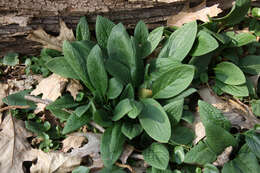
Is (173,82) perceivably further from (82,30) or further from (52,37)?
(52,37)

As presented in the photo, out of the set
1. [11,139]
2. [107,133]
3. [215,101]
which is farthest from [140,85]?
[11,139]

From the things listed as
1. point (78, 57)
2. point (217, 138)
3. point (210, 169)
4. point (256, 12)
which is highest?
point (256, 12)

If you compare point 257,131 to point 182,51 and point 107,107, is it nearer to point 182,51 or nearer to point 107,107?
point 182,51

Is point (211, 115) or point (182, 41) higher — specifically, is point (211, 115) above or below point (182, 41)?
below

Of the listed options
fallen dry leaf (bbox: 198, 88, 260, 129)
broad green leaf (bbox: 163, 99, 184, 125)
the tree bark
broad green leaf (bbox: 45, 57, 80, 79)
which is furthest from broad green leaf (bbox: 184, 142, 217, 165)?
the tree bark

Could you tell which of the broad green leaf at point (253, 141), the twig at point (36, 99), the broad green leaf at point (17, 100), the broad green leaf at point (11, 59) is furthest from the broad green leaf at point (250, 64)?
the broad green leaf at point (11, 59)

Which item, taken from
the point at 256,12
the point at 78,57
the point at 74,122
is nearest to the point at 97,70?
the point at 78,57
